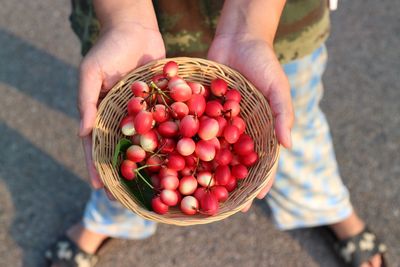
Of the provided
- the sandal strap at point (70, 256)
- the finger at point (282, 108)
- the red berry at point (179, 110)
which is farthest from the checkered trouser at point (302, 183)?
the red berry at point (179, 110)

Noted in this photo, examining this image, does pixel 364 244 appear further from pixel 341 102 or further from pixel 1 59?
pixel 1 59

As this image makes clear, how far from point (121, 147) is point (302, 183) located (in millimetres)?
693

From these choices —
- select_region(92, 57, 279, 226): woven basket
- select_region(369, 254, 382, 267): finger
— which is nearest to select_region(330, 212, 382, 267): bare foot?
select_region(369, 254, 382, 267): finger

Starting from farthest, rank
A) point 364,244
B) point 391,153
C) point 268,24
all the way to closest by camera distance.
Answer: point 391,153 → point 364,244 → point 268,24

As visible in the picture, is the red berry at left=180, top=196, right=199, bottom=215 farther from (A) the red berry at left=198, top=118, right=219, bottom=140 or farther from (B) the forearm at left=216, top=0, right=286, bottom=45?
(B) the forearm at left=216, top=0, right=286, bottom=45

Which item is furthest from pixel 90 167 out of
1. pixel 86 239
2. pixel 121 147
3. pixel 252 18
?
pixel 86 239

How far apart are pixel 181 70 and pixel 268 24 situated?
0.26 metres

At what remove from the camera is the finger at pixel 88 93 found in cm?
133

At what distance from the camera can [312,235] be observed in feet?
6.65

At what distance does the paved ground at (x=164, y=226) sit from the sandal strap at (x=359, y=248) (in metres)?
0.05

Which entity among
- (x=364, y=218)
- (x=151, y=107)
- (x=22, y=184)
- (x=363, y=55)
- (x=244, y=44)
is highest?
(x=244, y=44)

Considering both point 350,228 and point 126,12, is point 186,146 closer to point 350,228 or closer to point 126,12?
point 126,12

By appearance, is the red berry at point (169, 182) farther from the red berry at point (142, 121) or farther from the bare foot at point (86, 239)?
the bare foot at point (86, 239)

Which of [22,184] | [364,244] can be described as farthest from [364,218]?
[22,184]
